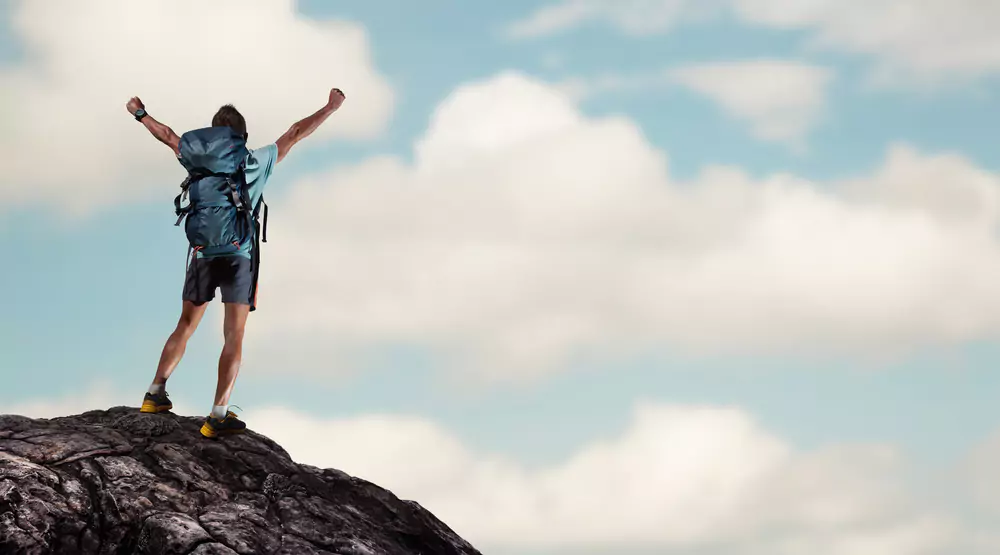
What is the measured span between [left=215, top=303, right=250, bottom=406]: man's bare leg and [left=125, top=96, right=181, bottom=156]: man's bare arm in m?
2.23

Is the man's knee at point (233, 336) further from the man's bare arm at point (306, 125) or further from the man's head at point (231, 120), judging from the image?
the man's head at point (231, 120)

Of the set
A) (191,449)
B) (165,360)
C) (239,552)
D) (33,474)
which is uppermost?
(165,360)

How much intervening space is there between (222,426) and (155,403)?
106cm

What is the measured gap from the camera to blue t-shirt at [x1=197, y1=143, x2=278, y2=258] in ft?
42.0

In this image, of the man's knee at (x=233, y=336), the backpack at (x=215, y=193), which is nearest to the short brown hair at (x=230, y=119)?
the backpack at (x=215, y=193)

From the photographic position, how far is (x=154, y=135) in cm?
1340

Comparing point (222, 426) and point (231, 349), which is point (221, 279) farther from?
point (222, 426)

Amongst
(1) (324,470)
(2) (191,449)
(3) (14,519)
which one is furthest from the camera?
(1) (324,470)

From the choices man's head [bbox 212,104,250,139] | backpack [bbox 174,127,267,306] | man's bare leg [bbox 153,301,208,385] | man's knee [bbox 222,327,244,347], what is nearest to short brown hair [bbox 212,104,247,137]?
man's head [bbox 212,104,250,139]

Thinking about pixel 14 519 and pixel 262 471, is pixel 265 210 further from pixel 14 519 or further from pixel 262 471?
pixel 14 519

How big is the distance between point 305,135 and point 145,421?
430cm

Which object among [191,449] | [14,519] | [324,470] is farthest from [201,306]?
[14,519]

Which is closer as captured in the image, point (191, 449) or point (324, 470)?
point (191, 449)

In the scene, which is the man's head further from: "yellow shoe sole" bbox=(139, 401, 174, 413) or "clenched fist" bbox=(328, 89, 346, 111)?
"yellow shoe sole" bbox=(139, 401, 174, 413)
